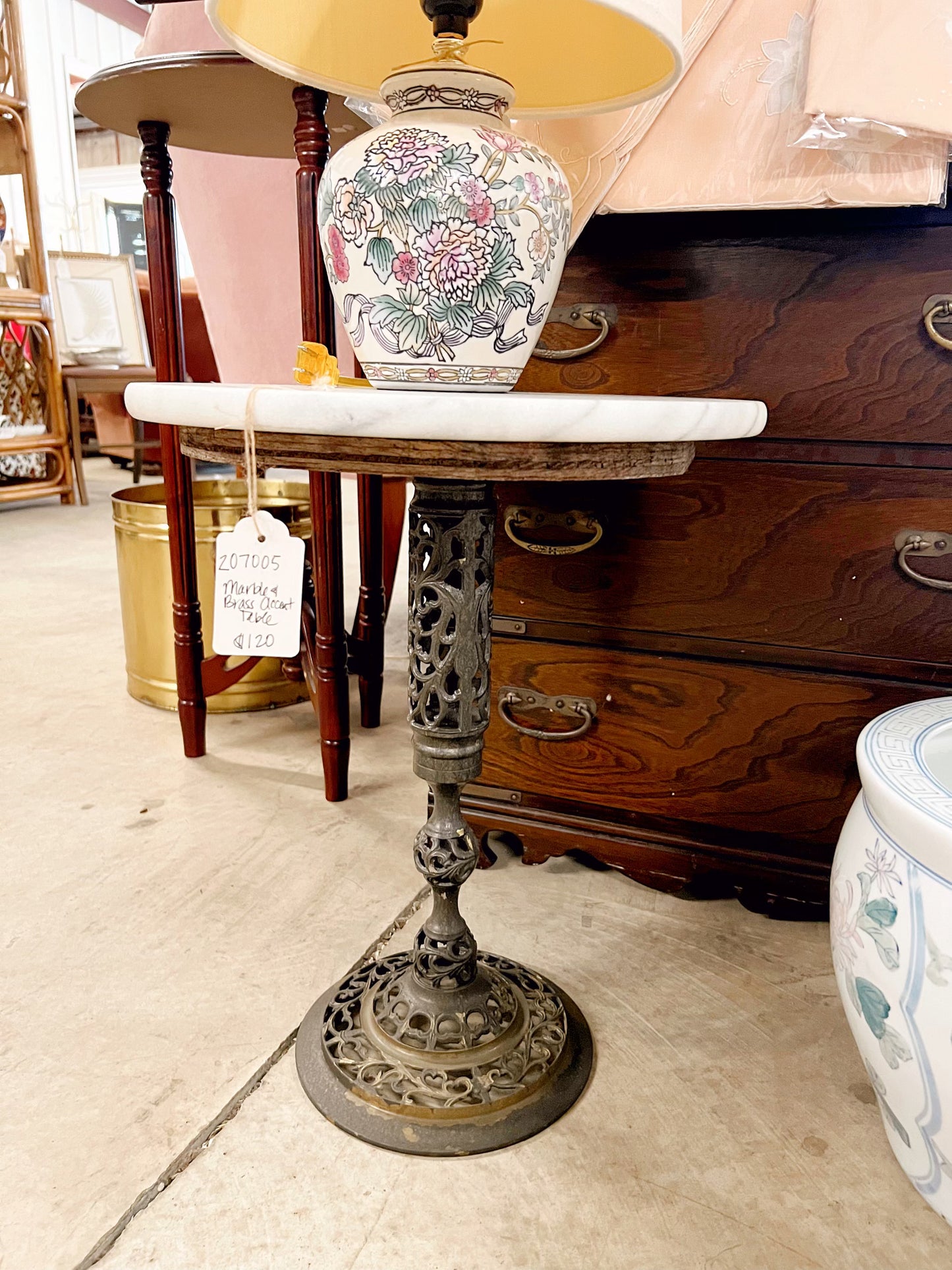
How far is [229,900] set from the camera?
3.43 feet

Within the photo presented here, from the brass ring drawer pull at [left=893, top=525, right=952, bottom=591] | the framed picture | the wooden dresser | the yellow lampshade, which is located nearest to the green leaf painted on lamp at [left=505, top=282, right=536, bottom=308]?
the yellow lampshade

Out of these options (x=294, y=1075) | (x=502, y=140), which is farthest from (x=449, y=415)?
(x=294, y=1075)

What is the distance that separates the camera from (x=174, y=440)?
4.07ft

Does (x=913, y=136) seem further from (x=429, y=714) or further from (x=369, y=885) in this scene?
(x=369, y=885)

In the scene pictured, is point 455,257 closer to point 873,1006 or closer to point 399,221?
point 399,221

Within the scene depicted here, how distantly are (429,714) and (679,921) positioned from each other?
1.55 feet

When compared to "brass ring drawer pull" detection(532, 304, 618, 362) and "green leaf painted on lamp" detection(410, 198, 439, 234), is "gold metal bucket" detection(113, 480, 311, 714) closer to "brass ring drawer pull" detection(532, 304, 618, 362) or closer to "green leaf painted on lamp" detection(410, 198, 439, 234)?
"brass ring drawer pull" detection(532, 304, 618, 362)

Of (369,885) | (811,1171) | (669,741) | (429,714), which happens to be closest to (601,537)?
(669,741)

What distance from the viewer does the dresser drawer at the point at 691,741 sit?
96 cm

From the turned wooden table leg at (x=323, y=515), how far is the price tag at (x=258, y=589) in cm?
38

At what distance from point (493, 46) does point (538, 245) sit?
31cm

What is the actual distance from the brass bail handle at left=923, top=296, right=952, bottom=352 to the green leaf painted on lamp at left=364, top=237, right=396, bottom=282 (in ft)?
1.71

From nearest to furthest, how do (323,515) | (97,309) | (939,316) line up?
(939,316) < (323,515) < (97,309)

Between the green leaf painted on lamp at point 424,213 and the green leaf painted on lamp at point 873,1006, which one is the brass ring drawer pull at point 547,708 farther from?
the green leaf painted on lamp at point 424,213
